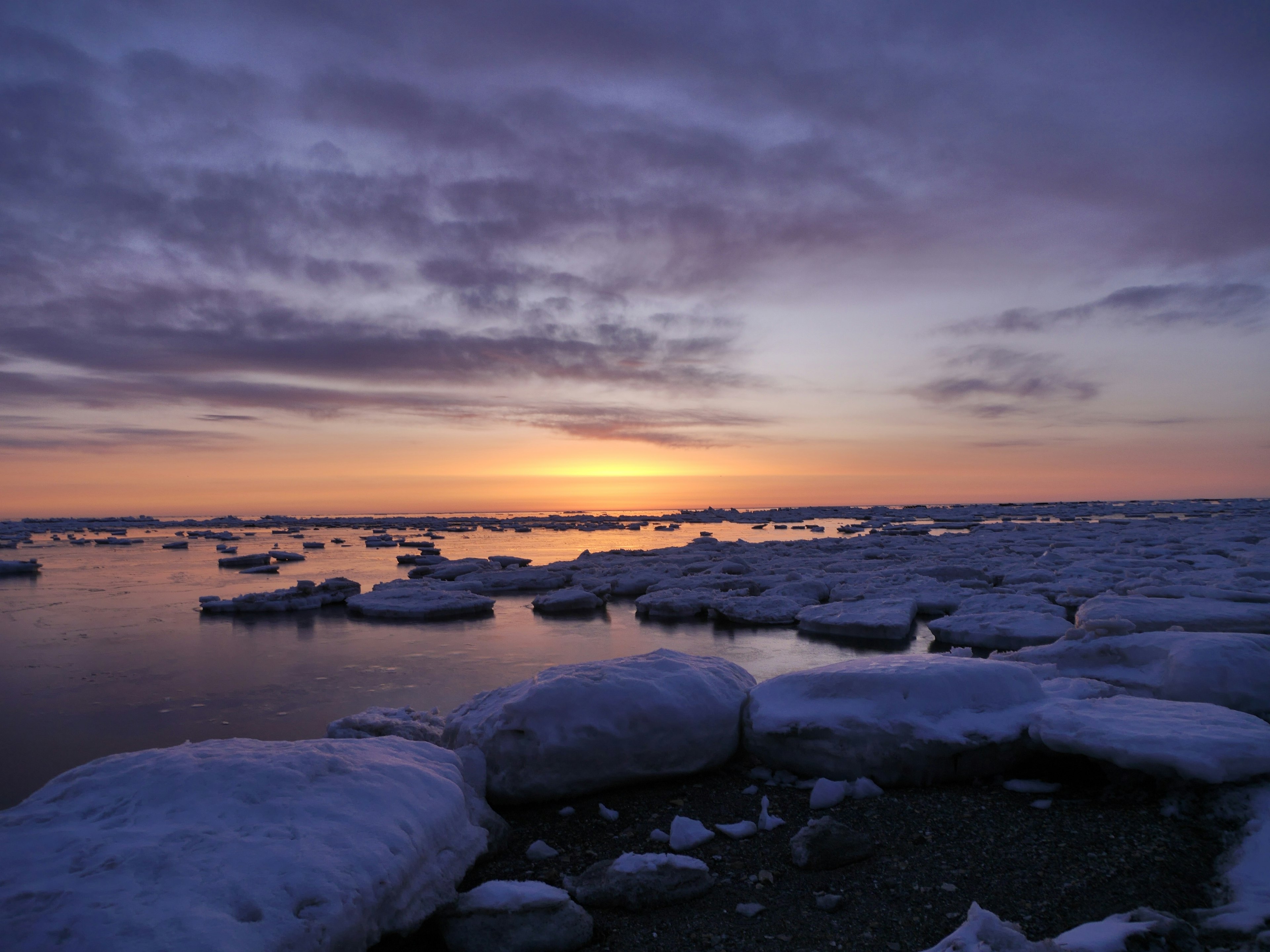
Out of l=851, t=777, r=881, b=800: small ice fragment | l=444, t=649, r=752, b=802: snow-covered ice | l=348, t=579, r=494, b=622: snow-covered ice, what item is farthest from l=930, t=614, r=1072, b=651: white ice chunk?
l=348, t=579, r=494, b=622: snow-covered ice

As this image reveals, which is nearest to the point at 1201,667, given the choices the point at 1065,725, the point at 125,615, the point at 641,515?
the point at 1065,725

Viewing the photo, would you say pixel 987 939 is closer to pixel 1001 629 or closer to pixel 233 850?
pixel 233 850

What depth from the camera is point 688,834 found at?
3.68 metres

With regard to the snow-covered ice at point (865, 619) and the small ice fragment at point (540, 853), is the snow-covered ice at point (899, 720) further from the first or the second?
the snow-covered ice at point (865, 619)

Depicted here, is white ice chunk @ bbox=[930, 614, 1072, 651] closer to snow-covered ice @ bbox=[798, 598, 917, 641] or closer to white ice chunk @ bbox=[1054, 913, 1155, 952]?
snow-covered ice @ bbox=[798, 598, 917, 641]

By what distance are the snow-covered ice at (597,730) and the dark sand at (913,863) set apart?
0.18 m

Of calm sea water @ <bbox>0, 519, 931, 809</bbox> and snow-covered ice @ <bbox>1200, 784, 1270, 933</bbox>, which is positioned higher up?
snow-covered ice @ <bbox>1200, 784, 1270, 933</bbox>

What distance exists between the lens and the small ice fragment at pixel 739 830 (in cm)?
369

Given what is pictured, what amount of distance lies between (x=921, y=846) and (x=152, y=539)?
44.0m

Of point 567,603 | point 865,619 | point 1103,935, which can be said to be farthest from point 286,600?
point 1103,935

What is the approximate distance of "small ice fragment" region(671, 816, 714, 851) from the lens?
3623 mm

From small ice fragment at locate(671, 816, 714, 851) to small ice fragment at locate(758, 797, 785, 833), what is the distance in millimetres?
278

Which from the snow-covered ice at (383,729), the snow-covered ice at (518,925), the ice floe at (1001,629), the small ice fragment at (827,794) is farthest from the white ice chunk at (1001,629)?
the snow-covered ice at (518,925)

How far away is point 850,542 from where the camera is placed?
2330 centimetres
